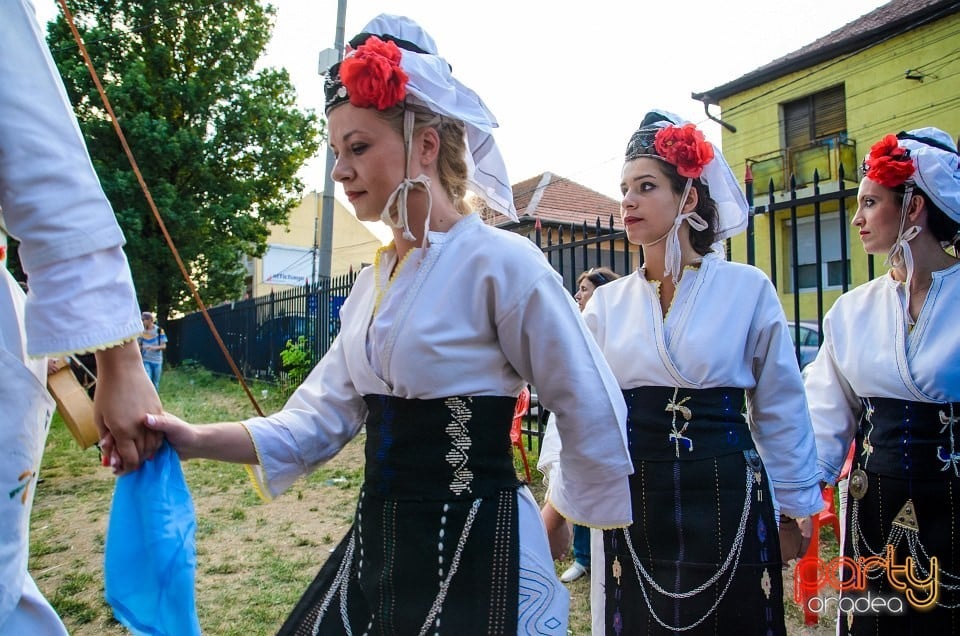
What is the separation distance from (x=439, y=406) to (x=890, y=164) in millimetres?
2184

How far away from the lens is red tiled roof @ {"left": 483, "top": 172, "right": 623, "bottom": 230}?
21172 millimetres

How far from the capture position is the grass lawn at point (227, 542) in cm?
346

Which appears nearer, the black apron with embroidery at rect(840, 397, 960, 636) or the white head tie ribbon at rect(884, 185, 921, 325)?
the black apron with embroidery at rect(840, 397, 960, 636)

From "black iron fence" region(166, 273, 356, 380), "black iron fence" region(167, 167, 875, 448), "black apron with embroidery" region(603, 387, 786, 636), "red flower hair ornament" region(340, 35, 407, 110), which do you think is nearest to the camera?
"red flower hair ornament" region(340, 35, 407, 110)

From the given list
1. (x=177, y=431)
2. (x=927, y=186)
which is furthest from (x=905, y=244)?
(x=177, y=431)

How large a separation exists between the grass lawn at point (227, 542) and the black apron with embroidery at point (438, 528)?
1.68 ft

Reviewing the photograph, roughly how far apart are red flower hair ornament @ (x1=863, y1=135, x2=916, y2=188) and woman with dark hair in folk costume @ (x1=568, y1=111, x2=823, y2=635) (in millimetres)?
739

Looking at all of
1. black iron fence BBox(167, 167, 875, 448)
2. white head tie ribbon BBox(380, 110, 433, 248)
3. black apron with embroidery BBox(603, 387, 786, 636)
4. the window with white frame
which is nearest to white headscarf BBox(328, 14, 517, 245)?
white head tie ribbon BBox(380, 110, 433, 248)

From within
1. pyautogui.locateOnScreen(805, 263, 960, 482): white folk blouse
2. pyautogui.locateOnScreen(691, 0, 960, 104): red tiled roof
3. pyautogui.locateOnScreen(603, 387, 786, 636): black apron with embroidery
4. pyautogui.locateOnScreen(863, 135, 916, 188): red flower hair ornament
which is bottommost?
pyautogui.locateOnScreen(603, 387, 786, 636): black apron with embroidery

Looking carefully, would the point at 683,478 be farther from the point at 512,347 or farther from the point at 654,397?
the point at 512,347

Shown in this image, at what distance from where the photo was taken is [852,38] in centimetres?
1441

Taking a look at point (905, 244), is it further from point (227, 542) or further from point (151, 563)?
point (227, 542)

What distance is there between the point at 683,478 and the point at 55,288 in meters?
1.80

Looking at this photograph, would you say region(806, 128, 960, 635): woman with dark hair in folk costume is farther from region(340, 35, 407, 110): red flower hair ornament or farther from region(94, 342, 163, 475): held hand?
region(94, 342, 163, 475): held hand
